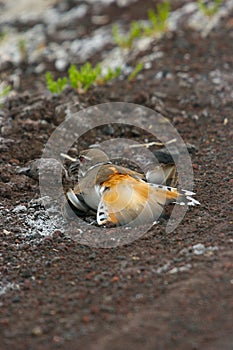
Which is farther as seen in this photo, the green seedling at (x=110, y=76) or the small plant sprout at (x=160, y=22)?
the small plant sprout at (x=160, y=22)

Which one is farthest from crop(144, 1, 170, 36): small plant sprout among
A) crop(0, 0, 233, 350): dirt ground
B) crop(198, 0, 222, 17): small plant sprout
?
crop(0, 0, 233, 350): dirt ground

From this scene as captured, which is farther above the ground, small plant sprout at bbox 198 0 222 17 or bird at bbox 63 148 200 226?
small plant sprout at bbox 198 0 222 17

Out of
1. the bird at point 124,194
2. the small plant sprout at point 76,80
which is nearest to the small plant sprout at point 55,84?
the small plant sprout at point 76,80

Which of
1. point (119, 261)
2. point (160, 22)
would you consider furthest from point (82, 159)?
point (160, 22)

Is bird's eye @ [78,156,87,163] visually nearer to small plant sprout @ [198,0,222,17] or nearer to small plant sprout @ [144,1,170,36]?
small plant sprout @ [144,1,170,36]

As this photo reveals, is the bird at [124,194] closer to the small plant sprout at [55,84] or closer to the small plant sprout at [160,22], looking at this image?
the small plant sprout at [55,84]

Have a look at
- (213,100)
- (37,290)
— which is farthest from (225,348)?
(213,100)
